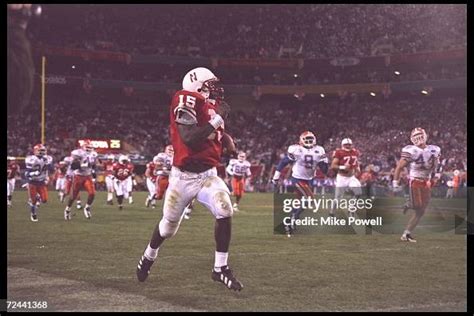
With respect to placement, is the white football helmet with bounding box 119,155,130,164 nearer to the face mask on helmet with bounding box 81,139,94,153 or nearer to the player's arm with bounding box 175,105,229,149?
the face mask on helmet with bounding box 81,139,94,153

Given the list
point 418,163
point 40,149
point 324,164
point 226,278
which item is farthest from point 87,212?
point 226,278

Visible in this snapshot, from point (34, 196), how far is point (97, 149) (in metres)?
7.20

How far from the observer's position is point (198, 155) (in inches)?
84.0

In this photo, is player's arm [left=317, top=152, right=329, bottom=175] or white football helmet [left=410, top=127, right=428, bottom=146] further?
player's arm [left=317, top=152, right=329, bottom=175]

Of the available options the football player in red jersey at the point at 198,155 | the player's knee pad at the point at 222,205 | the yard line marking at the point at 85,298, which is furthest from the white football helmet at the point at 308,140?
the yard line marking at the point at 85,298

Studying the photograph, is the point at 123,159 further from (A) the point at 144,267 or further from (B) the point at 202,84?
(B) the point at 202,84

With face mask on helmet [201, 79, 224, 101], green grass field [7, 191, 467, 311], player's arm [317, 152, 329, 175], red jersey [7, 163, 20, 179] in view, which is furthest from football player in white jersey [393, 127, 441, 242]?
red jersey [7, 163, 20, 179]

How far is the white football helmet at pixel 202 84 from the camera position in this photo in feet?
7.02

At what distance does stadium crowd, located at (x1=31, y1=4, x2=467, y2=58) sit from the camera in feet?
12.3

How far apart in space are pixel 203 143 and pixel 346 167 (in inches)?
44.8

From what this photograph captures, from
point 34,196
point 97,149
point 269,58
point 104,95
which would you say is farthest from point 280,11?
point 34,196

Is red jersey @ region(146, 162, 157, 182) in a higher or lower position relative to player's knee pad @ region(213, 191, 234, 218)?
higher

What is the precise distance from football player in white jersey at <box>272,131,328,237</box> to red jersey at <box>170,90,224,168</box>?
786 millimetres

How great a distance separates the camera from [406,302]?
248 inches
